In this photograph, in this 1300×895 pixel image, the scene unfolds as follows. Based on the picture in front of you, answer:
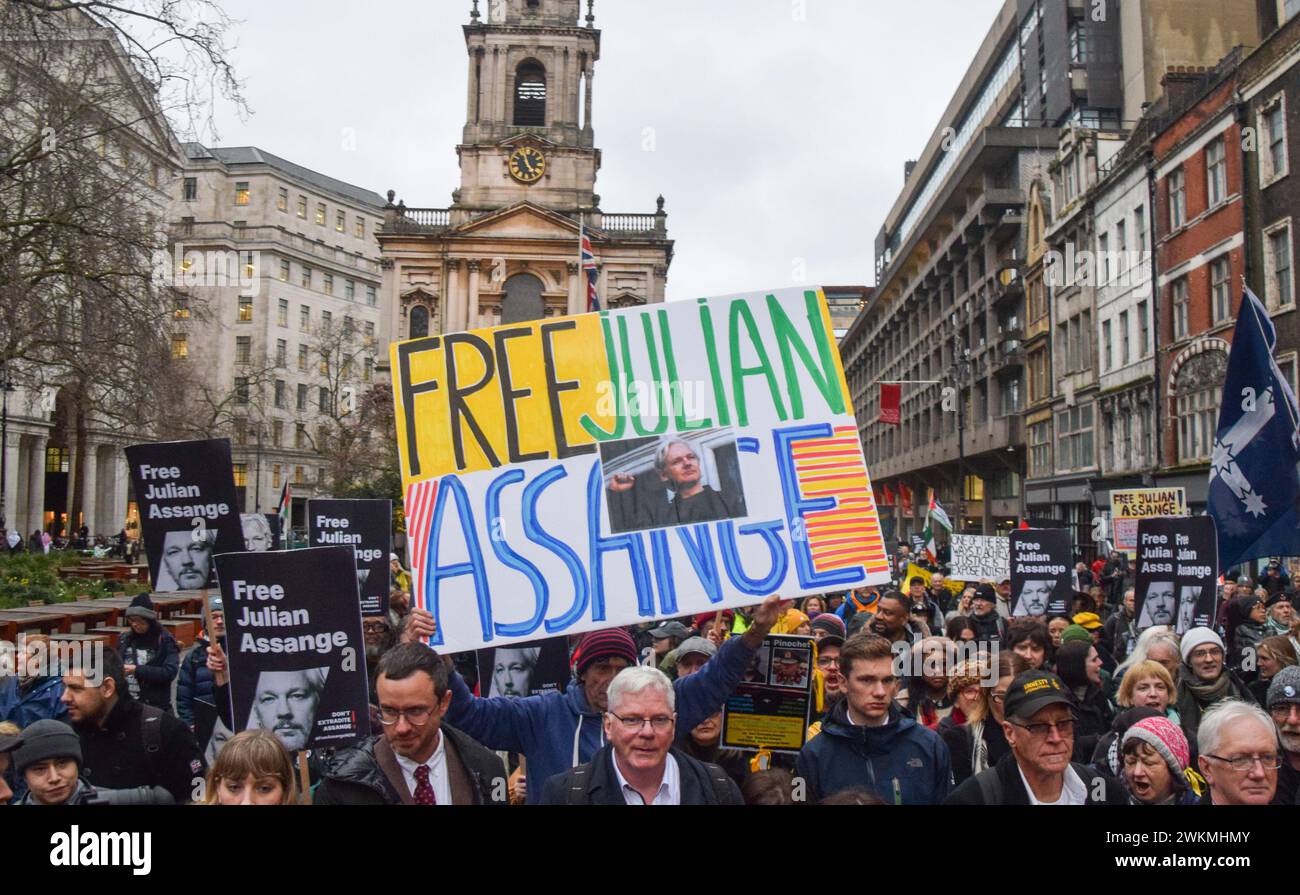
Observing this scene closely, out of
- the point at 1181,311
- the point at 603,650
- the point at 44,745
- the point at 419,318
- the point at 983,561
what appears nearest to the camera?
the point at 44,745

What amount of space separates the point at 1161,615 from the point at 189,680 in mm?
7156

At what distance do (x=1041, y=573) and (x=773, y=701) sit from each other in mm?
6950

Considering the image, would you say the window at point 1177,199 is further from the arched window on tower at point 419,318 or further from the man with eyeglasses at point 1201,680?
the arched window on tower at point 419,318

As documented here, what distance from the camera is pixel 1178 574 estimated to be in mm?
8477

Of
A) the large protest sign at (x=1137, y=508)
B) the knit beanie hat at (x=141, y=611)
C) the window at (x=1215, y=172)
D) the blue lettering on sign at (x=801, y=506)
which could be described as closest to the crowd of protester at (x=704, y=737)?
the blue lettering on sign at (x=801, y=506)

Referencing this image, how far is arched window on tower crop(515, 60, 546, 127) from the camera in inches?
2665

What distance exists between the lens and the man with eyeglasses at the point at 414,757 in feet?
12.0

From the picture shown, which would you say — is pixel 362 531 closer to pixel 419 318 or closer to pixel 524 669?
pixel 524 669

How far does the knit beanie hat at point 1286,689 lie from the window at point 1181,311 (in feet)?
84.1

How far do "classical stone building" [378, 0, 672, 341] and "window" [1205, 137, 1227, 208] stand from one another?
1630 inches

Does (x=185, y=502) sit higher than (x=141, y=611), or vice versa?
(x=185, y=502)

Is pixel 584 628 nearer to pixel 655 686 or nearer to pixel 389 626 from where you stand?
pixel 655 686

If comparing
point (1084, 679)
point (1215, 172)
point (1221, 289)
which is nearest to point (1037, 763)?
point (1084, 679)

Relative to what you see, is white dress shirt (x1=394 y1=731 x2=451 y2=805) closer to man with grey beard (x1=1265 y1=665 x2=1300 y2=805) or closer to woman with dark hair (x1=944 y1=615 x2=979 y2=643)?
man with grey beard (x1=1265 y1=665 x2=1300 y2=805)
